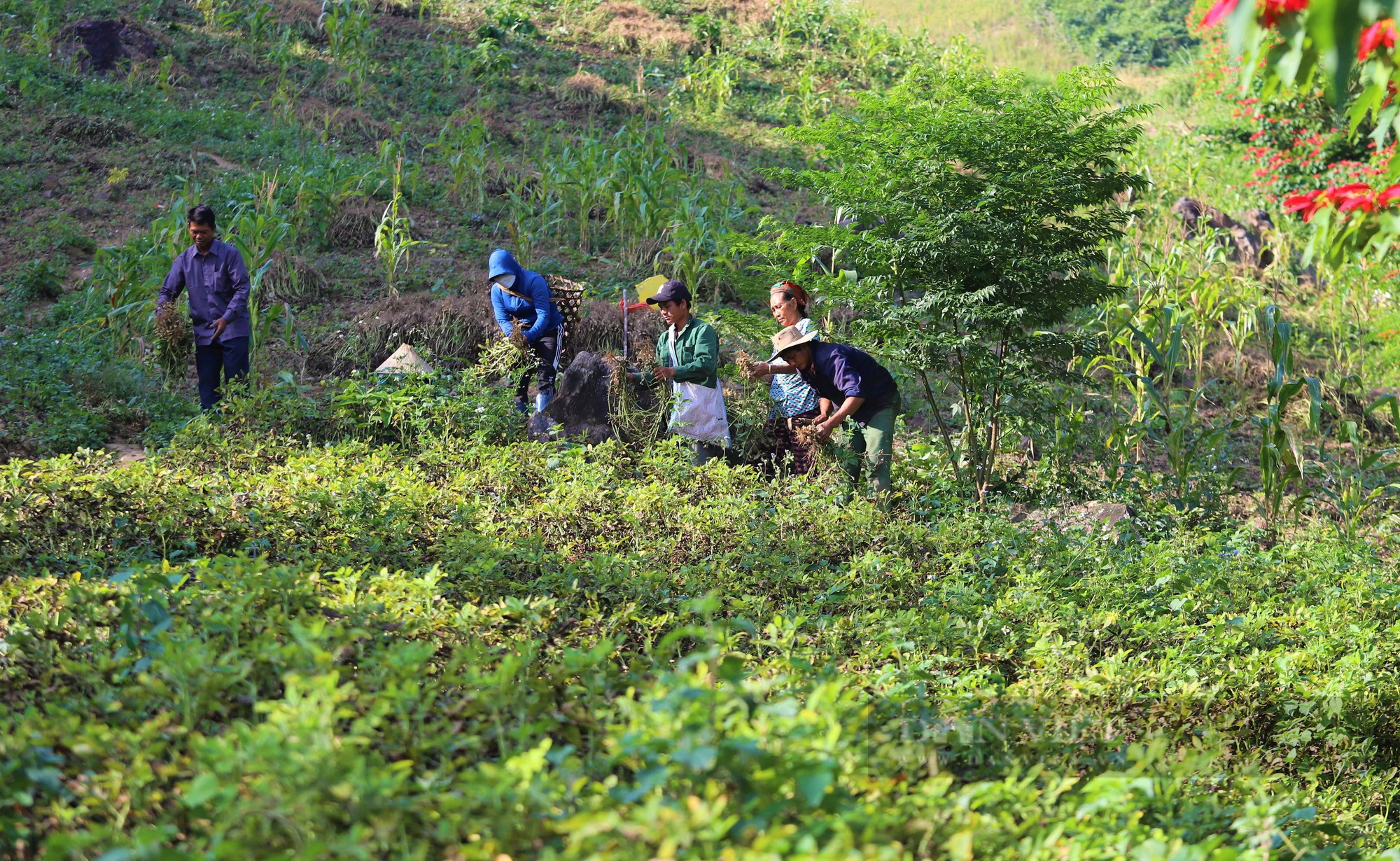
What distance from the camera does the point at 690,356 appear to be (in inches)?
282

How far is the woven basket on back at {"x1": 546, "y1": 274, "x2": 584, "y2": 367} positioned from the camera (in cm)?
859

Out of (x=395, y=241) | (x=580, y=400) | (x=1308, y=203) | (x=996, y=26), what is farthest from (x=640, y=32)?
(x=1308, y=203)

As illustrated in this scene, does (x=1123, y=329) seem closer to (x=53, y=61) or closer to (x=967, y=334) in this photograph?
(x=967, y=334)

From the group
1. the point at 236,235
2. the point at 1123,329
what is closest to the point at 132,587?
the point at 236,235

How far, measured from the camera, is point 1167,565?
5.60 m

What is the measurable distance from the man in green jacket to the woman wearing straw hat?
0.33m

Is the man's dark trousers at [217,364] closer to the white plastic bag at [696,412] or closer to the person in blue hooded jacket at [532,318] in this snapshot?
the person in blue hooded jacket at [532,318]

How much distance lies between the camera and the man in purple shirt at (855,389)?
6.92 metres

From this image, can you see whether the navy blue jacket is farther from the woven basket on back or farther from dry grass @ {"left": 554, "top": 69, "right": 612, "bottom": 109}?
dry grass @ {"left": 554, "top": 69, "right": 612, "bottom": 109}

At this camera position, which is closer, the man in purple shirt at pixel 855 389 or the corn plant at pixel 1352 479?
the man in purple shirt at pixel 855 389

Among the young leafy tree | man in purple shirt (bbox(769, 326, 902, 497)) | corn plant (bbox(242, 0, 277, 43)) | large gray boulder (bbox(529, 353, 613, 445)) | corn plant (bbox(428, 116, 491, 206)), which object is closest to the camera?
man in purple shirt (bbox(769, 326, 902, 497))

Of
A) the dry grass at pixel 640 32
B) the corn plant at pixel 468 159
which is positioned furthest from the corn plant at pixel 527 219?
the dry grass at pixel 640 32

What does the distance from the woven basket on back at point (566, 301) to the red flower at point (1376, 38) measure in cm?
597

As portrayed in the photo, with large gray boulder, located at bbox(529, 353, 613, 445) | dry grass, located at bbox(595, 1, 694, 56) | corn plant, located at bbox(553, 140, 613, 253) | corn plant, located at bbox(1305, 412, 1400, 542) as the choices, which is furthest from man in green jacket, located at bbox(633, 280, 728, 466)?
dry grass, located at bbox(595, 1, 694, 56)
